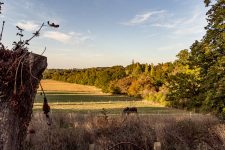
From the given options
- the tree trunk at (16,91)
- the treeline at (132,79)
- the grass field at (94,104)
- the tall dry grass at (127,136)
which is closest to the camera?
the tree trunk at (16,91)

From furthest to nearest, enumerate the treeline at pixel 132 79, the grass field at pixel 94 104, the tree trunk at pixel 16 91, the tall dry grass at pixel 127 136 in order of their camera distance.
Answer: the treeline at pixel 132 79 → the grass field at pixel 94 104 → the tall dry grass at pixel 127 136 → the tree trunk at pixel 16 91

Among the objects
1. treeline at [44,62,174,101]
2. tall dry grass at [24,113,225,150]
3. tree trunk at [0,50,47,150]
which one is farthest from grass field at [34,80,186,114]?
tree trunk at [0,50,47,150]

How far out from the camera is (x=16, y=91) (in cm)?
354

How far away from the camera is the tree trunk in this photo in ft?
11.4

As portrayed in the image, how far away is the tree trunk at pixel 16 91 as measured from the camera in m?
3.49

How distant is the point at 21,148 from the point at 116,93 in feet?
291

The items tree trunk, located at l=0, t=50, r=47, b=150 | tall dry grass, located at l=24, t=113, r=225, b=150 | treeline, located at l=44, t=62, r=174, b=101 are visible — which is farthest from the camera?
treeline, located at l=44, t=62, r=174, b=101

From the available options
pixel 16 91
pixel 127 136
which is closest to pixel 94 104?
pixel 127 136

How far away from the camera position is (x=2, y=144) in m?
3.58

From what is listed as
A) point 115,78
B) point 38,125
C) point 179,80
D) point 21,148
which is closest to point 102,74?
point 115,78

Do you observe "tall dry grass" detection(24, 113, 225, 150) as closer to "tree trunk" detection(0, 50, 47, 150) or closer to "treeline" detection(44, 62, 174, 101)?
"tree trunk" detection(0, 50, 47, 150)

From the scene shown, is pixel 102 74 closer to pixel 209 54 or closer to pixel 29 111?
pixel 209 54

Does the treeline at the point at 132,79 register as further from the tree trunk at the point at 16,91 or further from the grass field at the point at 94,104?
the tree trunk at the point at 16,91

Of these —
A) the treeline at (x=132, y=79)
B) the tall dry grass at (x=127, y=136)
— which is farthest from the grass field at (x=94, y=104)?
the tall dry grass at (x=127, y=136)
